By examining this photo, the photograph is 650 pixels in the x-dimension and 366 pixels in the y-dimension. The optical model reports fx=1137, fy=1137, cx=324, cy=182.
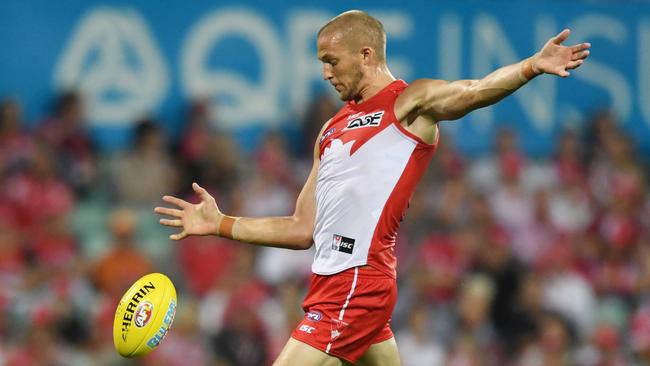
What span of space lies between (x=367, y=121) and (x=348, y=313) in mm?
1012

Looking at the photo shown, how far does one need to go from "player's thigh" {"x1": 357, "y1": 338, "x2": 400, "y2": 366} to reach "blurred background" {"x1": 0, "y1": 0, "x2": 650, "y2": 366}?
14.2ft

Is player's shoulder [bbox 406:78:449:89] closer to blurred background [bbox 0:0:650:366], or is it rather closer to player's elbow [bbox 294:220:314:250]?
player's elbow [bbox 294:220:314:250]

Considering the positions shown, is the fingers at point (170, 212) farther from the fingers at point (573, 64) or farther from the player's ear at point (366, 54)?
the fingers at point (573, 64)

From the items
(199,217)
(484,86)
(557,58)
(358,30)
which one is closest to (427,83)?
(484,86)

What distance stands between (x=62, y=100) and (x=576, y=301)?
5.89 meters

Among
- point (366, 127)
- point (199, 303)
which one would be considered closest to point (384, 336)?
point (366, 127)

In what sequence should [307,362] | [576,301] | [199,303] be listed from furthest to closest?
[576,301]
[199,303]
[307,362]

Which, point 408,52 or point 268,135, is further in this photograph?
point 408,52

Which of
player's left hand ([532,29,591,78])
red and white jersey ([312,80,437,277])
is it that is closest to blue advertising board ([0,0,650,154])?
red and white jersey ([312,80,437,277])

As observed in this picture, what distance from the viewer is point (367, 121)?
5.99 m

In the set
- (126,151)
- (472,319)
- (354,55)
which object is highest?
(354,55)

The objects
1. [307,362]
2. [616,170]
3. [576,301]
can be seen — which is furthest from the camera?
[616,170]

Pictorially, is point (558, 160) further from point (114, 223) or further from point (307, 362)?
point (307, 362)

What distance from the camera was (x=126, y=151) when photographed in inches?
484
